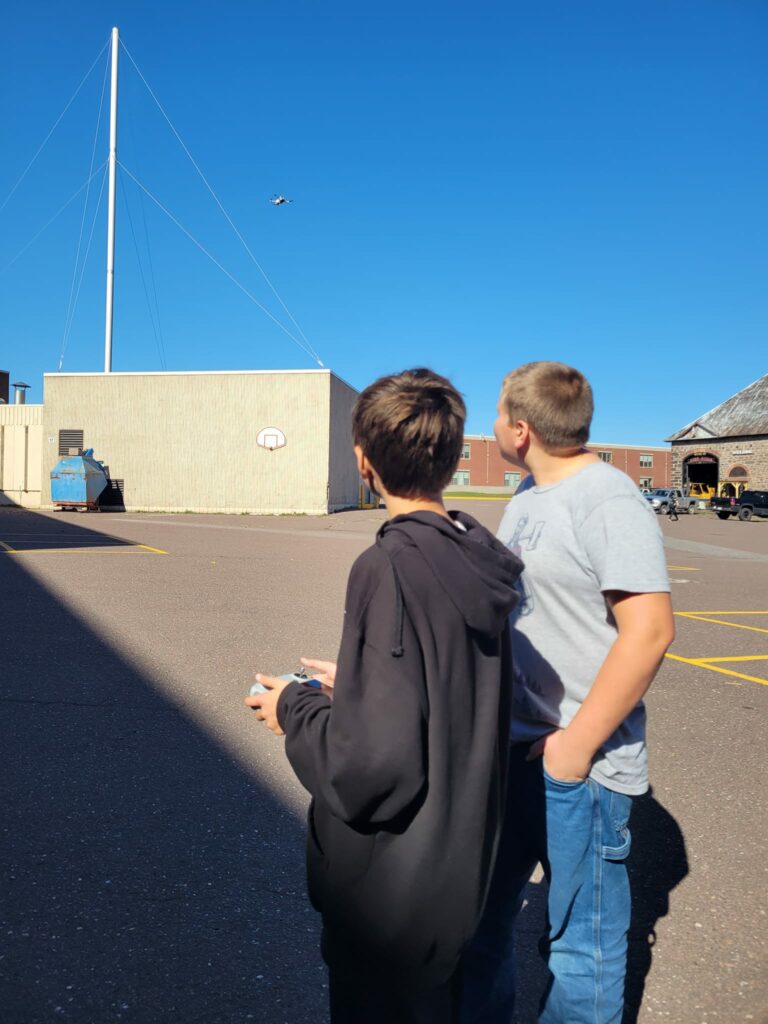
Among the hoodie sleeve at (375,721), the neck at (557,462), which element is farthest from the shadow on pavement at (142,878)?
the neck at (557,462)

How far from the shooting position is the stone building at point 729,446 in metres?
52.0

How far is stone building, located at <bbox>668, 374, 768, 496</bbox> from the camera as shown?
52031mm

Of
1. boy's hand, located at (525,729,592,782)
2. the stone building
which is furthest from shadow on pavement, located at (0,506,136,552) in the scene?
the stone building

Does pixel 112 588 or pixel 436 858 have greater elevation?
pixel 436 858

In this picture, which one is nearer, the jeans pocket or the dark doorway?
the jeans pocket

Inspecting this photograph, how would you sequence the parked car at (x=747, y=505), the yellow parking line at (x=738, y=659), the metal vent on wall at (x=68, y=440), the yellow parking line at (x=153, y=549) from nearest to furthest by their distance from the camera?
the yellow parking line at (x=738, y=659) → the yellow parking line at (x=153, y=549) → the metal vent on wall at (x=68, y=440) → the parked car at (x=747, y=505)

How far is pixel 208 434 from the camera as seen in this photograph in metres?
29.5

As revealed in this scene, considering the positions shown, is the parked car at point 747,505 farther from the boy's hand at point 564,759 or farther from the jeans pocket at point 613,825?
the boy's hand at point 564,759

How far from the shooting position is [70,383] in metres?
30.4

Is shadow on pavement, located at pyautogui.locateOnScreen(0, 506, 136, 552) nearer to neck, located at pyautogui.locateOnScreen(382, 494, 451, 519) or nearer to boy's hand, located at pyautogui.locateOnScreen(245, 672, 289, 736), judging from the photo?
boy's hand, located at pyautogui.locateOnScreen(245, 672, 289, 736)

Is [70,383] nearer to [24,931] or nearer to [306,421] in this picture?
[306,421]

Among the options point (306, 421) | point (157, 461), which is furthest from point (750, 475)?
point (157, 461)

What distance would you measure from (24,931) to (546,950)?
5.96 feet

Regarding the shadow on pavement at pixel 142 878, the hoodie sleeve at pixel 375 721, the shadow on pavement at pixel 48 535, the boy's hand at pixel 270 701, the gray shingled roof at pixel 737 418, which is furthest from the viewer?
the gray shingled roof at pixel 737 418
